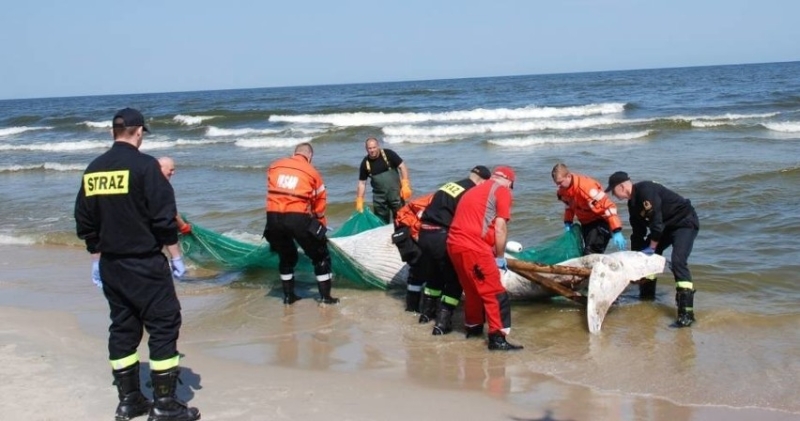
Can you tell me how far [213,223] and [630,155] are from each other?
1030cm

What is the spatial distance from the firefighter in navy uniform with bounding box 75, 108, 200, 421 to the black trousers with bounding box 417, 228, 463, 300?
7.94 ft

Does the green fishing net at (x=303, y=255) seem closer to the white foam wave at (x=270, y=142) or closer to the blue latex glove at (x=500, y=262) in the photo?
the blue latex glove at (x=500, y=262)

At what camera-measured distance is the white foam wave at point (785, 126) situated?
70.6ft

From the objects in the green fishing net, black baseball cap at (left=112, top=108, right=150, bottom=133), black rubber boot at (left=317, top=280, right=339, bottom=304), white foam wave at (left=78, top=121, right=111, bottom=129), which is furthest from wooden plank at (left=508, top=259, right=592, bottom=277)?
white foam wave at (left=78, top=121, right=111, bottom=129)

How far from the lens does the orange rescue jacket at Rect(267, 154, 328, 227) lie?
22.5 feet

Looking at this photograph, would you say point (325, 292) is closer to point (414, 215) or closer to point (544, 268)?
point (414, 215)

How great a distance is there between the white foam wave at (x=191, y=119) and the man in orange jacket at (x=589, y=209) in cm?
3110

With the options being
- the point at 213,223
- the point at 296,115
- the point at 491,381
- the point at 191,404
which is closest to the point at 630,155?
the point at 213,223

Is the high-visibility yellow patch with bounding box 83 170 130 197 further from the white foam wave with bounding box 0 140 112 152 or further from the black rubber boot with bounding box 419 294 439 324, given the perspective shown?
the white foam wave with bounding box 0 140 112 152

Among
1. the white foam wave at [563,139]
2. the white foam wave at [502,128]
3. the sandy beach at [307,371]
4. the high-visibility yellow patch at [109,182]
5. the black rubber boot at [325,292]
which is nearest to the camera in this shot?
the high-visibility yellow patch at [109,182]

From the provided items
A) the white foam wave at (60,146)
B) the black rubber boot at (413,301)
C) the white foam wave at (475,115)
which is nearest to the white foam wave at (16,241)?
the black rubber boot at (413,301)

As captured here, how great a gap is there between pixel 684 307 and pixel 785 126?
1811cm

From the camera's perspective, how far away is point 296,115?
37.6 metres

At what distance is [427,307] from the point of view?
6672mm
